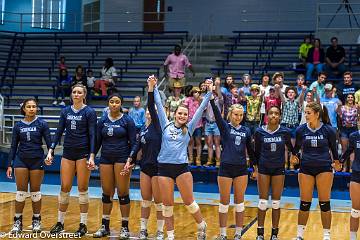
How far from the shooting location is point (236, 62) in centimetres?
1834

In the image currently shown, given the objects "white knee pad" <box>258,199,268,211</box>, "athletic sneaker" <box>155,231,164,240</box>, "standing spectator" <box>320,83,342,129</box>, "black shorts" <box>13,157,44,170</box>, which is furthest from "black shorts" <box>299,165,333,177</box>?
"standing spectator" <box>320,83,342,129</box>

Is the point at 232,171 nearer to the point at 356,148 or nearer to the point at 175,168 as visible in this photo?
the point at 175,168

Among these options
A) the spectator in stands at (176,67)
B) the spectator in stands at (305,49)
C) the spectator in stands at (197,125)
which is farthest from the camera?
the spectator in stands at (305,49)

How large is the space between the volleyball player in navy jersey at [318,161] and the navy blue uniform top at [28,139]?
359 centimetres

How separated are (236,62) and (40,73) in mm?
7245

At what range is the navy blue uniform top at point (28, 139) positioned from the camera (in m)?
7.73

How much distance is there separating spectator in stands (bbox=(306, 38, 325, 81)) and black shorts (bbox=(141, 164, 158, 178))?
29.6 feet

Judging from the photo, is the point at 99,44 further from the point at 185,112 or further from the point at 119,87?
the point at 185,112

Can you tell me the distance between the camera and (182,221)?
895 centimetres

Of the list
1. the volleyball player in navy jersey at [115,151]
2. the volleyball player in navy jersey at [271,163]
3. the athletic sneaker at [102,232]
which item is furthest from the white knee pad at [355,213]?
the athletic sneaker at [102,232]

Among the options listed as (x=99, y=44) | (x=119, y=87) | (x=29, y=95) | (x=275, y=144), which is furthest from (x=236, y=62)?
(x=275, y=144)

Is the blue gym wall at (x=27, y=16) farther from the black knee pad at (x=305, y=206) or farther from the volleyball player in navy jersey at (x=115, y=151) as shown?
the black knee pad at (x=305, y=206)

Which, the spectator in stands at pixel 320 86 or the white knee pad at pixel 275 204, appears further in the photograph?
the spectator in stands at pixel 320 86

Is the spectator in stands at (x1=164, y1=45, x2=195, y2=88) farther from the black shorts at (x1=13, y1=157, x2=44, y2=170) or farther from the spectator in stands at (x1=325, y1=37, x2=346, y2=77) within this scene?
the black shorts at (x1=13, y1=157, x2=44, y2=170)
